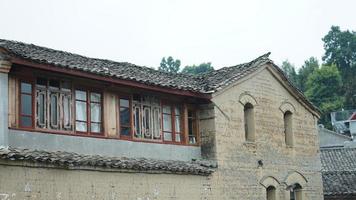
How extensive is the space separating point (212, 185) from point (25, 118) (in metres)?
7.12

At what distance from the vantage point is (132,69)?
2075 centimetres

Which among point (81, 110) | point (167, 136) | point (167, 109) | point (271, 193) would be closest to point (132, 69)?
point (167, 109)

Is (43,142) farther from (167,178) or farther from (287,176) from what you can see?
(287,176)

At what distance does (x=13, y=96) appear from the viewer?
52.2ft

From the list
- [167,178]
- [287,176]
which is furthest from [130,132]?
[287,176]

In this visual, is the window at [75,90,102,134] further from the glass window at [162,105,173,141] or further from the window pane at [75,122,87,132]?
the glass window at [162,105,173,141]

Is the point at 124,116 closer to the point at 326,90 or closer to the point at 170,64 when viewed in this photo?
the point at 326,90

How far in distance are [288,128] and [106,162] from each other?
1027 cm

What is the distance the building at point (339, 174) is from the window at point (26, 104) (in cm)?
1863

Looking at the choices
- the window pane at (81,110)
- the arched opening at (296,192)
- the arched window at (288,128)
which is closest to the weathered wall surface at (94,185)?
the window pane at (81,110)

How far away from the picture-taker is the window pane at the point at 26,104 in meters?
16.2

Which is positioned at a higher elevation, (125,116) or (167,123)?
(125,116)

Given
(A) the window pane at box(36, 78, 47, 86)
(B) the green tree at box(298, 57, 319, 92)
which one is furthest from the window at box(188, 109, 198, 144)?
(B) the green tree at box(298, 57, 319, 92)

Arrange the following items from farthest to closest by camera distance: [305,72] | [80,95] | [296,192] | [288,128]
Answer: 1. [305,72]
2. [288,128]
3. [296,192]
4. [80,95]
